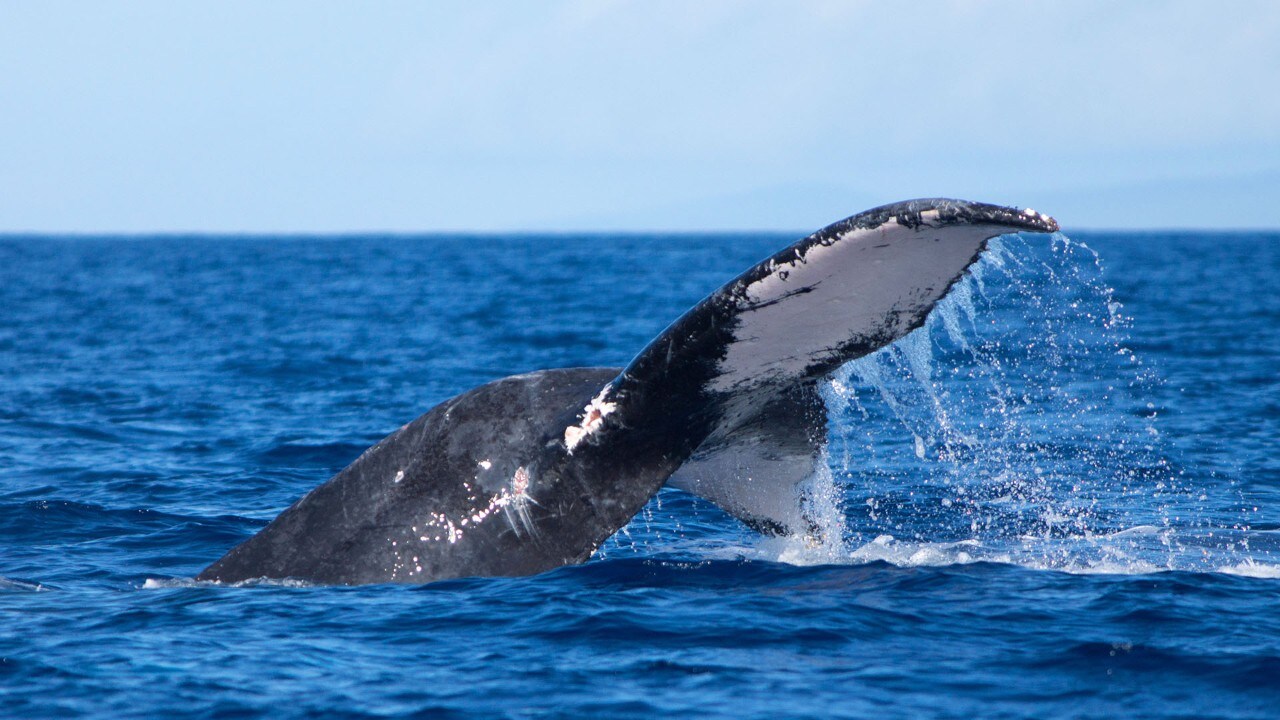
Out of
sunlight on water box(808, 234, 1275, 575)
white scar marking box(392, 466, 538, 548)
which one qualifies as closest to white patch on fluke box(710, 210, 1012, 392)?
sunlight on water box(808, 234, 1275, 575)

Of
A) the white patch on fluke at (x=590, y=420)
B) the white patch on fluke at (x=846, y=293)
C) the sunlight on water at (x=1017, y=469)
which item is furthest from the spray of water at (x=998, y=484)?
the white patch on fluke at (x=590, y=420)

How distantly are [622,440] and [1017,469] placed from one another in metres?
6.61

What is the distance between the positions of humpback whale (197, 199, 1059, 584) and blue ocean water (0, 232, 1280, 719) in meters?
0.28

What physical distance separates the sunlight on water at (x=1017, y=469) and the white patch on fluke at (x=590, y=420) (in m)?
1.01

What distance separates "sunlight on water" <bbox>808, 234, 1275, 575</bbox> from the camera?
7.90m

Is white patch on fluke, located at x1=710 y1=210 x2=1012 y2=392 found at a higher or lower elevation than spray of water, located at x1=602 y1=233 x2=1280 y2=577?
higher

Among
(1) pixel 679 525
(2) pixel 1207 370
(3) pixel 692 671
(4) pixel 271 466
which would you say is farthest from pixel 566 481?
(2) pixel 1207 370

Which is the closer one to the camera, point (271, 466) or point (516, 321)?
point (271, 466)

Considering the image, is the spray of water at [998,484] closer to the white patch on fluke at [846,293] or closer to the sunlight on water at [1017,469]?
the sunlight on water at [1017,469]

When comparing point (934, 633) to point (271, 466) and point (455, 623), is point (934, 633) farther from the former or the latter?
point (271, 466)

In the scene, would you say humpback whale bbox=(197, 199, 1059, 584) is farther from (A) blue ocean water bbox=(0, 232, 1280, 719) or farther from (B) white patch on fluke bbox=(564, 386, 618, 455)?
(A) blue ocean water bbox=(0, 232, 1280, 719)

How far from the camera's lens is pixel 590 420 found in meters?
5.89

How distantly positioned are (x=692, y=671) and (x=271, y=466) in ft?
23.6

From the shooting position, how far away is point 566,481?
5.98 metres
